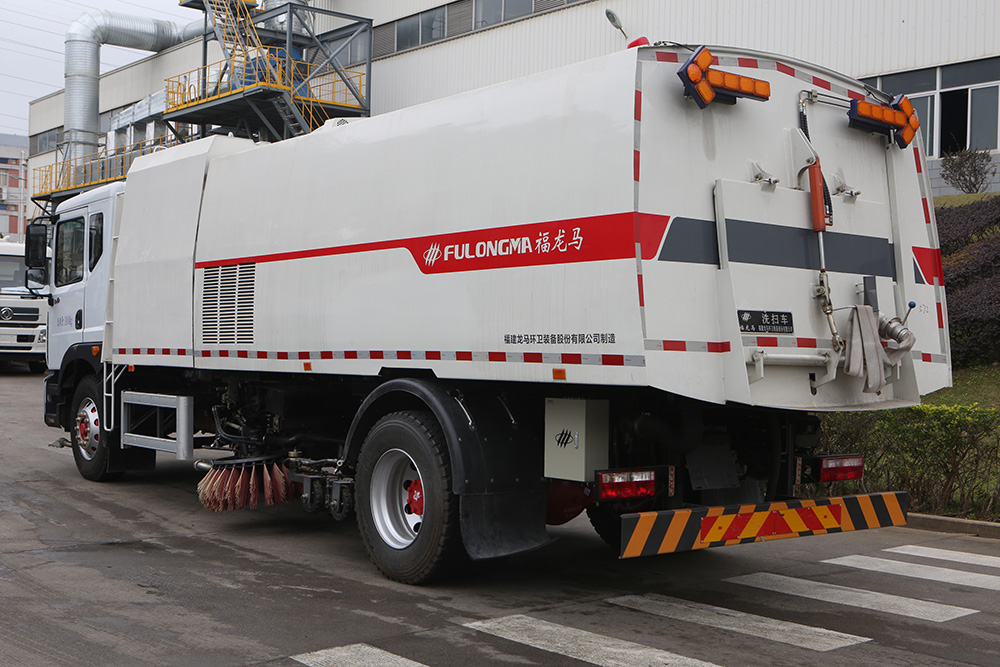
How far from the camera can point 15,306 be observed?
2483cm

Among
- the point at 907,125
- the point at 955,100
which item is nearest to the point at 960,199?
the point at 955,100

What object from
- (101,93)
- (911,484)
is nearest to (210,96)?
(101,93)

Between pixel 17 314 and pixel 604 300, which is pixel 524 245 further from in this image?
Answer: pixel 17 314

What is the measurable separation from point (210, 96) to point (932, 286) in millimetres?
24667

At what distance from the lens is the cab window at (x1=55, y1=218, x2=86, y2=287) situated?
11.1m

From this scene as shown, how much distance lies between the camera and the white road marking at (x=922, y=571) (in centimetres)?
705

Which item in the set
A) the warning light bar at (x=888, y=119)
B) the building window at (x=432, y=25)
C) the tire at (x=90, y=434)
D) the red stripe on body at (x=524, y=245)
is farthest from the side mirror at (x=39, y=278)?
the building window at (x=432, y=25)

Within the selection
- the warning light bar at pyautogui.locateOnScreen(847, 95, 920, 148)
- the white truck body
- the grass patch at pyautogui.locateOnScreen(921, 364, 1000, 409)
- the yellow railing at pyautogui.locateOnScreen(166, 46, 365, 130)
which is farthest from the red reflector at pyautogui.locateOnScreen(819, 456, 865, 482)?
the yellow railing at pyautogui.locateOnScreen(166, 46, 365, 130)

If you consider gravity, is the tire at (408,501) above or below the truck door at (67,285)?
below

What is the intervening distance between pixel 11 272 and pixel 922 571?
23.5 metres

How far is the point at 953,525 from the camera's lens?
29.7ft

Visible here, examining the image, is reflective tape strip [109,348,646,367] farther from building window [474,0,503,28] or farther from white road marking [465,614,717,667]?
building window [474,0,503,28]

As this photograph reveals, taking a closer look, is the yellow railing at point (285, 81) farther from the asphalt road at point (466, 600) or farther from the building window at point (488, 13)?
the asphalt road at point (466, 600)

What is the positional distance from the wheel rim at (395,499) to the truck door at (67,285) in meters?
5.57
